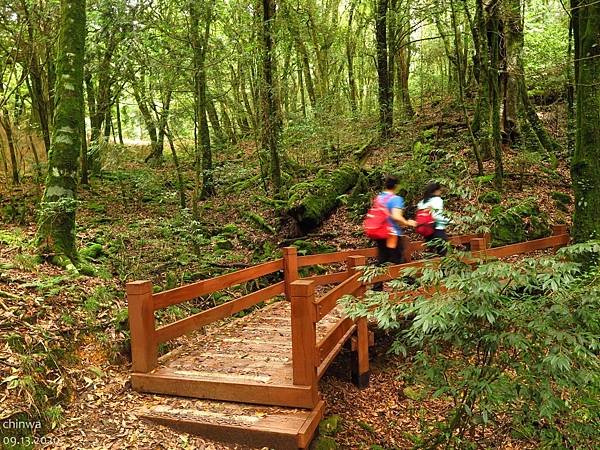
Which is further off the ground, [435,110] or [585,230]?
[435,110]

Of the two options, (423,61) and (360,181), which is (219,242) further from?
(423,61)

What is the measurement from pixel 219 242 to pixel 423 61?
14367 mm

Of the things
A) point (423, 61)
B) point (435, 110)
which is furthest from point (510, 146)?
point (423, 61)

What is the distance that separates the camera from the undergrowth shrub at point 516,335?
314 centimetres

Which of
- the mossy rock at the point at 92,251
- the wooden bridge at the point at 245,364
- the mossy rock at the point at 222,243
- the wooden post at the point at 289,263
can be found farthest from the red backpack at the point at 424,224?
the mossy rock at the point at 92,251

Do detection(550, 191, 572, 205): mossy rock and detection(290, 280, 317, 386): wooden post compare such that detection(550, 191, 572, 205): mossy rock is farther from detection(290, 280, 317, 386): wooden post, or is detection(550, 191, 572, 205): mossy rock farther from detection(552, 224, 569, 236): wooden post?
detection(290, 280, 317, 386): wooden post

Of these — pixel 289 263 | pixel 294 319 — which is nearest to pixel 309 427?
pixel 294 319

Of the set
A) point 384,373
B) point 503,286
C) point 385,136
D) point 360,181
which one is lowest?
point 384,373

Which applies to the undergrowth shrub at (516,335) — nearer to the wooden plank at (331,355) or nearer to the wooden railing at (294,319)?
the wooden railing at (294,319)

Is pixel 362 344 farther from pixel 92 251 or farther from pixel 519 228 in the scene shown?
pixel 519 228

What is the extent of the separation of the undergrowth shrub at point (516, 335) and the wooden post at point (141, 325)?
7.08ft

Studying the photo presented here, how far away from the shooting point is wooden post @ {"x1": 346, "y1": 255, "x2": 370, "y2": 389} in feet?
19.9

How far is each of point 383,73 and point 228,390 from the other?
42.9 ft

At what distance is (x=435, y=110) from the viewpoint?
17.6 m
